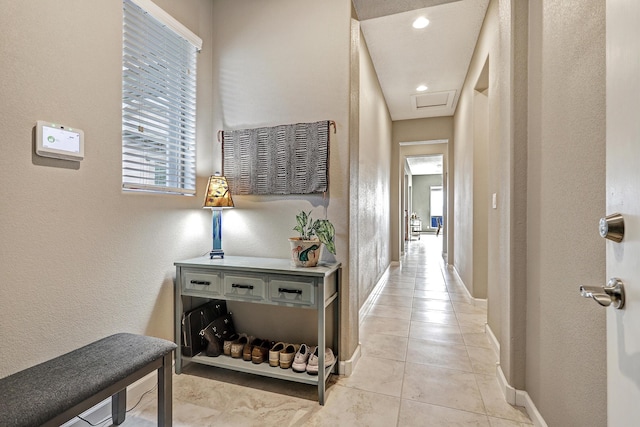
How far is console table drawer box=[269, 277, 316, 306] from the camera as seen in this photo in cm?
173

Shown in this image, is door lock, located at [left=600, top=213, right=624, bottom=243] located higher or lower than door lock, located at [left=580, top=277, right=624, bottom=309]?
higher

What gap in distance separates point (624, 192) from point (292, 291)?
58.8 inches

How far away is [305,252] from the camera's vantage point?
1.83 meters

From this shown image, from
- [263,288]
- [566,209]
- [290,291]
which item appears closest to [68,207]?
[263,288]

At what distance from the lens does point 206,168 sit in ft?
7.50

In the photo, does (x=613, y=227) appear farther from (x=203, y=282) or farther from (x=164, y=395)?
(x=203, y=282)

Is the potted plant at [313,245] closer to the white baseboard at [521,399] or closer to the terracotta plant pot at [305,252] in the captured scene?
the terracotta plant pot at [305,252]

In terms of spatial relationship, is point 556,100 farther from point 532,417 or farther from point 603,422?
point 532,417

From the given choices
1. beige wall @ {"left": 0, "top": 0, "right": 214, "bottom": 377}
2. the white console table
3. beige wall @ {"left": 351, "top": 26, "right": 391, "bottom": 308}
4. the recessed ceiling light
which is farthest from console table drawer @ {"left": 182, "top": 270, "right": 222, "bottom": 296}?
the recessed ceiling light

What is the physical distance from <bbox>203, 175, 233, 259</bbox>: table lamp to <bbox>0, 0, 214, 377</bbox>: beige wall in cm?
30

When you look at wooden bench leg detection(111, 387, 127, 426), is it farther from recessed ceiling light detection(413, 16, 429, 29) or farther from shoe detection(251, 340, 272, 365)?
recessed ceiling light detection(413, 16, 429, 29)

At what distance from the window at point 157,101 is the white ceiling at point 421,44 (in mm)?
1335

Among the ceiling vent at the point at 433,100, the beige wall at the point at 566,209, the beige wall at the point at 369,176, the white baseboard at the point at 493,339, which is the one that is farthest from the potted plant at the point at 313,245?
the ceiling vent at the point at 433,100

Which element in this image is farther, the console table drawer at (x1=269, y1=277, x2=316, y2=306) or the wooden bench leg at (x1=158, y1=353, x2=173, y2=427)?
the console table drawer at (x1=269, y1=277, x2=316, y2=306)
